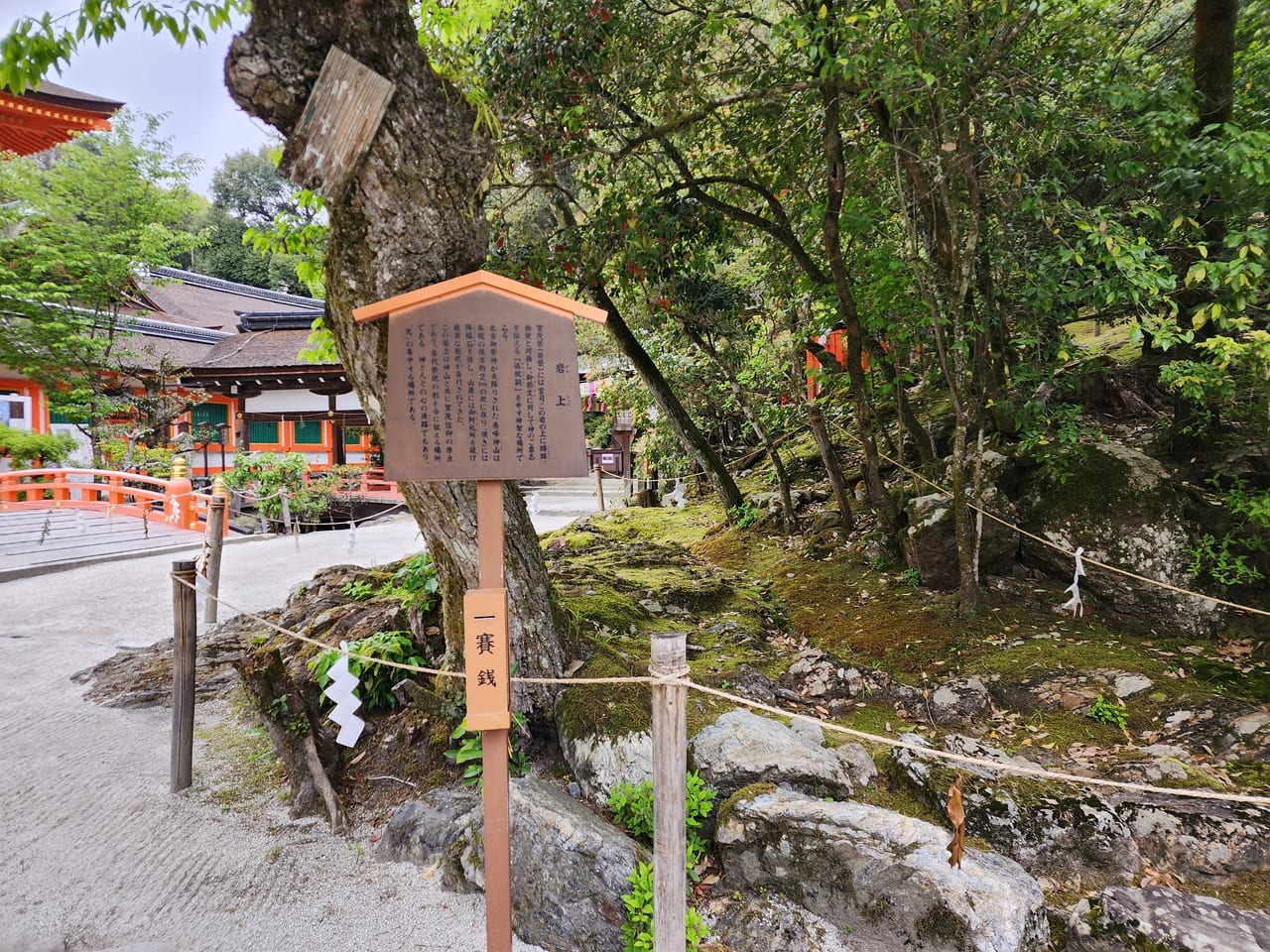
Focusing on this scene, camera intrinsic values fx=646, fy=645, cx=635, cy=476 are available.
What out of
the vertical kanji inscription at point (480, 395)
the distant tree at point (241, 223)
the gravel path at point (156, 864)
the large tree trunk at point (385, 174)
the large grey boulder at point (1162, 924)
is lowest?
the gravel path at point (156, 864)

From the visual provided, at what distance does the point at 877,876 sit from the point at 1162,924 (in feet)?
3.02

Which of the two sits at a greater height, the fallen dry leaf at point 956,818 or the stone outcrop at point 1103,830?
the fallen dry leaf at point 956,818

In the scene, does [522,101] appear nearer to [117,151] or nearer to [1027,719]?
[1027,719]

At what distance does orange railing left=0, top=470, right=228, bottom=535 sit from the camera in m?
12.0

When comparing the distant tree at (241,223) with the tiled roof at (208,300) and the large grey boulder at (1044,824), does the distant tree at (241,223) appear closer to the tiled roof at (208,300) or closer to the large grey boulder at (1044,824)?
the tiled roof at (208,300)

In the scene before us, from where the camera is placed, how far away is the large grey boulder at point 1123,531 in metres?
4.63

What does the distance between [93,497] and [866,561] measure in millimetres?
16032

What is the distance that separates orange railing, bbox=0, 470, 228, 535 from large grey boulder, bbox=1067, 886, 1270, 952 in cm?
1286

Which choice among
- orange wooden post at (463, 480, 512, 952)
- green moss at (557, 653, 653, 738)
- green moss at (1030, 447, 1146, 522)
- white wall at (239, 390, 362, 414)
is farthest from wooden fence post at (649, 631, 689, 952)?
white wall at (239, 390, 362, 414)

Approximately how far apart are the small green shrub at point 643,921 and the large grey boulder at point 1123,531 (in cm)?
405

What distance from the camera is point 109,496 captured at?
1274cm

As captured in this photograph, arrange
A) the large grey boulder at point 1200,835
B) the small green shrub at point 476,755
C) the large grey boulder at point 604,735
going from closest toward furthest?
the large grey boulder at point 1200,835 < the large grey boulder at point 604,735 < the small green shrub at point 476,755

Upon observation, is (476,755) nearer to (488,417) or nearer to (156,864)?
(156,864)

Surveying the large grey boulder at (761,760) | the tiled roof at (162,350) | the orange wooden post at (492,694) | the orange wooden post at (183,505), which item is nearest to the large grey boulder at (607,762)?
the large grey boulder at (761,760)
